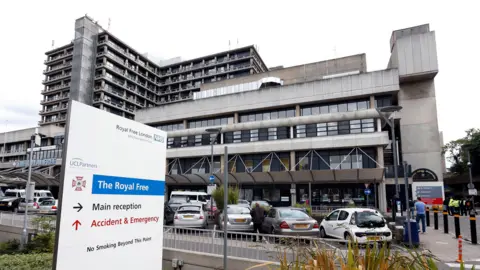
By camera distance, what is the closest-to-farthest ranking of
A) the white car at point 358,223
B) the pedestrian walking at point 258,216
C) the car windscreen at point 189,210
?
the white car at point 358,223 < the pedestrian walking at point 258,216 < the car windscreen at point 189,210

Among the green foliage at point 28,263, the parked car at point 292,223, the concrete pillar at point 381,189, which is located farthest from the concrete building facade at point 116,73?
the green foliage at point 28,263

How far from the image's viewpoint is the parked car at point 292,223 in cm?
1227

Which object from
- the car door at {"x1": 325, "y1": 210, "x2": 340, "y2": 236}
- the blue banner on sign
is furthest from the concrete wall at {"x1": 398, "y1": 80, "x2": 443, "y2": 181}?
the blue banner on sign

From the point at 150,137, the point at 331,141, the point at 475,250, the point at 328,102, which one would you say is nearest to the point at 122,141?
the point at 150,137

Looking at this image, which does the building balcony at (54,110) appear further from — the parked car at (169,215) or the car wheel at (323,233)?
the car wheel at (323,233)

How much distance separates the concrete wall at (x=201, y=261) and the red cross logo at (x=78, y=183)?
4466 millimetres

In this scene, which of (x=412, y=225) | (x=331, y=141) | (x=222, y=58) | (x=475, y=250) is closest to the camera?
(x=475, y=250)

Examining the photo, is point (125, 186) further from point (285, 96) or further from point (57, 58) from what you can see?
point (57, 58)

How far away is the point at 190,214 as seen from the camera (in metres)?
15.5

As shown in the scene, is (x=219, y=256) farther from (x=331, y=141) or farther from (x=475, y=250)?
(x=331, y=141)

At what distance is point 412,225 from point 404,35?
32.7m

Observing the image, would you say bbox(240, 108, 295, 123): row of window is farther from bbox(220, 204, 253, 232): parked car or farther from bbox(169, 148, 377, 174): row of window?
bbox(220, 204, 253, 232): parked car

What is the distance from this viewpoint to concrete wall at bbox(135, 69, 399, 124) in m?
34.1

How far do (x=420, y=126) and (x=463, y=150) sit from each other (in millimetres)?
27377
